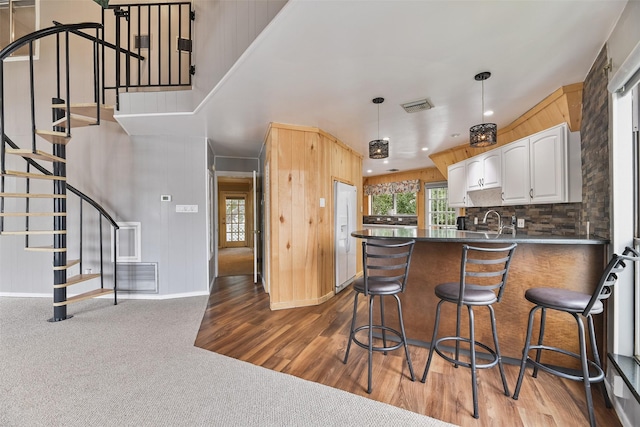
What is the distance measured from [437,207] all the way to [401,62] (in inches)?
211

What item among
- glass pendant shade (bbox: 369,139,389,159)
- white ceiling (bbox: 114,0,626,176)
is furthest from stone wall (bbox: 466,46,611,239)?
glass pendant shade (bbox: 369,139,389,159)

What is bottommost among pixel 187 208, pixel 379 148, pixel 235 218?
pixel 235 218

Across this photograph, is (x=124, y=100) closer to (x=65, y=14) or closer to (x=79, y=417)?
(x=65, y=14)

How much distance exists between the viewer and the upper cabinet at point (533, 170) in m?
2.69

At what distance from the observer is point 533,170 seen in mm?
3119

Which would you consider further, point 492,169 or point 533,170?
point 492,169

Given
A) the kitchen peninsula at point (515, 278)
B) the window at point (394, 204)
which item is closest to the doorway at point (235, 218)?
the window at point (394, 204)

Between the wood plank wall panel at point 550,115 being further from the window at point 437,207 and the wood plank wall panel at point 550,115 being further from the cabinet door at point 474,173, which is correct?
the window at point 437,207

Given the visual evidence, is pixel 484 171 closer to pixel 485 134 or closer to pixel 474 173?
pixel 474 173

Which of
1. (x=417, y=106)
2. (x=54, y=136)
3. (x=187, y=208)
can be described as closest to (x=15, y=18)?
(x=54, y=136)

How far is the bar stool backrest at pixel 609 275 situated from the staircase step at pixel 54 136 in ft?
14.5

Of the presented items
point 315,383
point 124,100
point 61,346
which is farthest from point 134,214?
point 315,383

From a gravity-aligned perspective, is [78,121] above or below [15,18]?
below

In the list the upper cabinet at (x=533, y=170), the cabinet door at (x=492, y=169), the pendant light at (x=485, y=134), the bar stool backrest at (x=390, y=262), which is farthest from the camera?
the cabinet door at (x=492, y=169)
